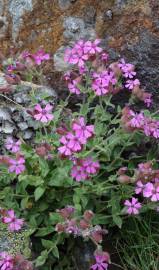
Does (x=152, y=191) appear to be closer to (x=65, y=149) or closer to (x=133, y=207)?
(x=133, y=207)

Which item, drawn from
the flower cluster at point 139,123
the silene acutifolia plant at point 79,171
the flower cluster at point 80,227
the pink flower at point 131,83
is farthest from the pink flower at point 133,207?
the pink flower at point 131,83

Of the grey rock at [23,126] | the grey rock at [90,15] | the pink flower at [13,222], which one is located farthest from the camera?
the grey rock at [90,15]

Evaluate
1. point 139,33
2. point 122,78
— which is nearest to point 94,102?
point 122,78

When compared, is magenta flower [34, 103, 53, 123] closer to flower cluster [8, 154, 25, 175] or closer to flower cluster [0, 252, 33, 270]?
flower cluster [8, 154, 25, 175]

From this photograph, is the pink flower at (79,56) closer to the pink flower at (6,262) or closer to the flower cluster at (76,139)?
the flower cluster at (76,139)

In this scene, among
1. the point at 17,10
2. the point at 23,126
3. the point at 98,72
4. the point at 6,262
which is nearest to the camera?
the point at 6,262

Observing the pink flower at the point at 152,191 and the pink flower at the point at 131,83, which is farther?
the pink flower at the point at 131,83

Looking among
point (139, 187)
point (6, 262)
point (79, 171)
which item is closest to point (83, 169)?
point (79, 171)
